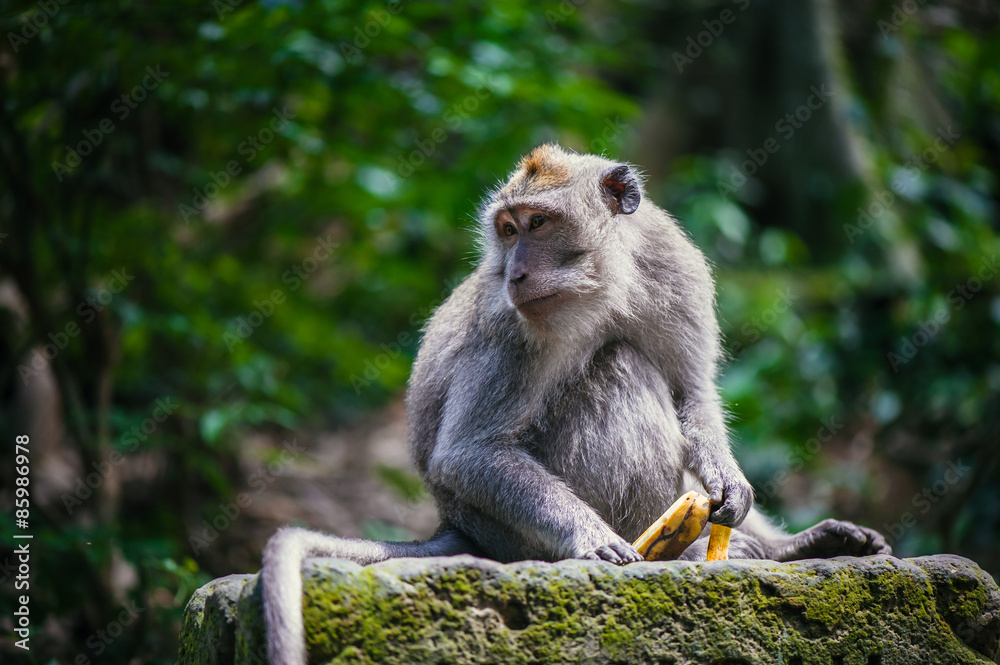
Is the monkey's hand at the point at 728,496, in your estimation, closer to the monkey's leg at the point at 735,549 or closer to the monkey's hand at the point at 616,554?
the monkey's leg at the point at 735,549

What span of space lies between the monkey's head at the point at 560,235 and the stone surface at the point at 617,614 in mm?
1414

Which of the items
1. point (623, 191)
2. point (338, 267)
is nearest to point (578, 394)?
point (623, 191)

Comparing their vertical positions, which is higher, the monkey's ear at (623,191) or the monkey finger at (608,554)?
the monkey's ear at (623,191)

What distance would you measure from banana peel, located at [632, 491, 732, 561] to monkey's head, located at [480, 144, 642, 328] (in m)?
1.03

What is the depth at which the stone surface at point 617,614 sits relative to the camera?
2.93m

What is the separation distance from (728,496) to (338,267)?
8552mm

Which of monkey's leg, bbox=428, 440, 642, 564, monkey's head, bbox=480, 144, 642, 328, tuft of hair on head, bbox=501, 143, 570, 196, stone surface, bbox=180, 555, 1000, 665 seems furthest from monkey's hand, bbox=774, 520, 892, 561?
tuft of hair on head, bbox=501, 143, 570, 196

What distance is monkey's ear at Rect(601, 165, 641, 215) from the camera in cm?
455

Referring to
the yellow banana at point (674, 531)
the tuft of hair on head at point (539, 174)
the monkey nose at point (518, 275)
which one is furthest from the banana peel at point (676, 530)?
the tuft of hair on head at point (539, 174)

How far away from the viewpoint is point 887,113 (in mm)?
13617

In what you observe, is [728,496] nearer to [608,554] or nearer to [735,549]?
[735,549]

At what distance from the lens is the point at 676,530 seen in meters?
3.70

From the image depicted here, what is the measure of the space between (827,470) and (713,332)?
19.1 ft

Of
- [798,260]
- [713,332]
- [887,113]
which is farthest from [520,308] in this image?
[887,113]
